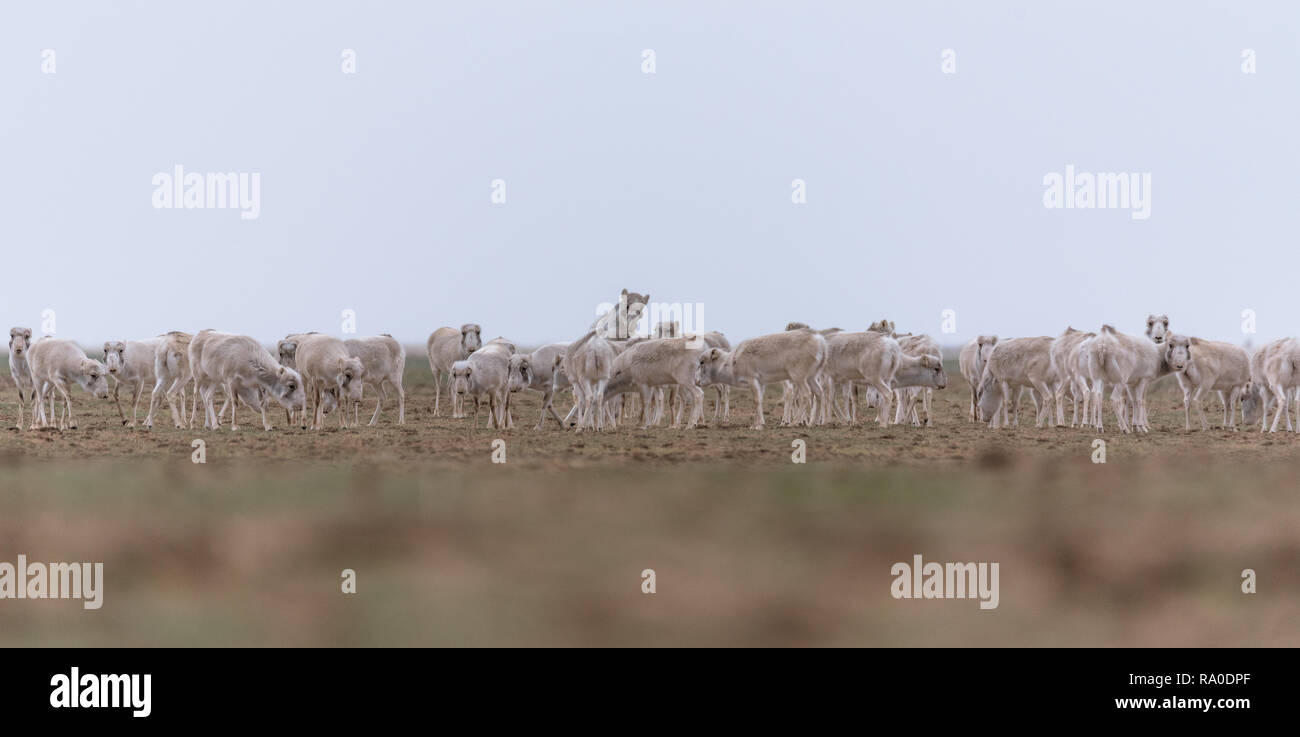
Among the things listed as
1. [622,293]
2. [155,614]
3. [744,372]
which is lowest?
[155,614]

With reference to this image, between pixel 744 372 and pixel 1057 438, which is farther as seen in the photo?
pixel 744 372

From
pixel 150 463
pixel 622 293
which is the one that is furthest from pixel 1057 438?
pixel 150 463

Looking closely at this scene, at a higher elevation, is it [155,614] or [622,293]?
[622,293]

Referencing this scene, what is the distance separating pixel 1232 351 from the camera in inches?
1112

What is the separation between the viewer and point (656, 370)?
25266 millimetres

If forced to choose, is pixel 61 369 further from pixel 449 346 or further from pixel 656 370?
pixel 656 370

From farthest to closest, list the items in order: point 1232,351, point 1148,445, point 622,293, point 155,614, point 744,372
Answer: point 622,293, point 1232,351, point 744,372, point 1148,445, point 155,614

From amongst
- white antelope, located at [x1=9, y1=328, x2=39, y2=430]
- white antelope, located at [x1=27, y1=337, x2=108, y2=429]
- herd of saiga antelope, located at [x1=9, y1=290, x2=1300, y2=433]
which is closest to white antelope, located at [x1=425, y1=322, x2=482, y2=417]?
herd of saiga antelope, located at [x1=9, y1=290, x2=1300, y2=433]

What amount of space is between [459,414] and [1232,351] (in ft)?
59.6

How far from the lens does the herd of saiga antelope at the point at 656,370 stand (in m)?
25.0

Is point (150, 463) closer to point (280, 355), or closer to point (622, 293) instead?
point (280, 355)

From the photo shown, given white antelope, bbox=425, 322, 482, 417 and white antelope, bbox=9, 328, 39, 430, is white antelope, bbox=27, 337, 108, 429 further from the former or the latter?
white antelope, bbox=425, 322, 482, 417

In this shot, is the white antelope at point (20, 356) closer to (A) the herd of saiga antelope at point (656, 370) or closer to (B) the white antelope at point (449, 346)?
(A) the herd of saiga antelope at point (656, 370)

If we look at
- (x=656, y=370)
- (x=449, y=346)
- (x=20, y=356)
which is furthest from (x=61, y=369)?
(x=656, y=370)
